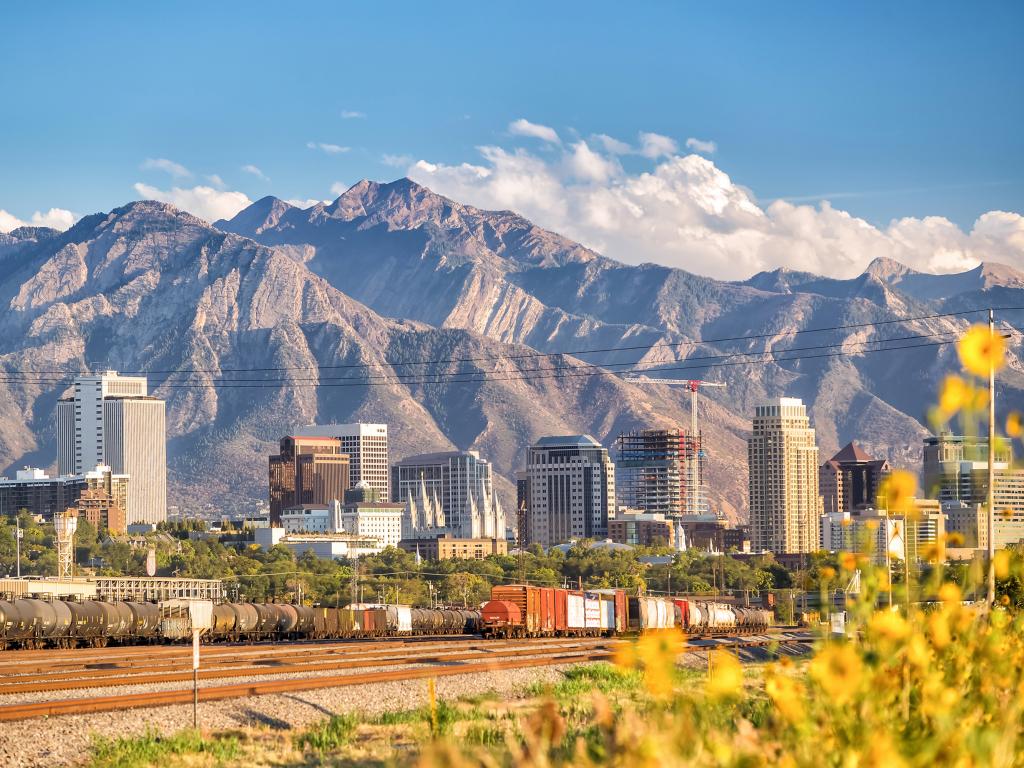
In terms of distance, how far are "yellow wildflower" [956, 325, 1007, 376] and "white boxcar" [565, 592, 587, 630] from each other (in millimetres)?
83672

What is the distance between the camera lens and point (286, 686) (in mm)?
37594

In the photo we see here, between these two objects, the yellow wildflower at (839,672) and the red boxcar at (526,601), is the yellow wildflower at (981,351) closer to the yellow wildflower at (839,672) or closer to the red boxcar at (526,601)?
the yellow wildflower at (839,672)

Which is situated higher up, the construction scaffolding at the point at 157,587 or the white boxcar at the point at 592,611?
the white boxcar at the point at 592,611

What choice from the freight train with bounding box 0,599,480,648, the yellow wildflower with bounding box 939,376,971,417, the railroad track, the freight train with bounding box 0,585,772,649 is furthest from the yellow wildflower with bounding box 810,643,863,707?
the freight train with bounding box 0,599,480,648

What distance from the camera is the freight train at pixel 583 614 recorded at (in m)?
85.4

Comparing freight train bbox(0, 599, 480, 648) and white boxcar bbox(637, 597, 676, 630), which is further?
white boxcar bbox(637, 597, 676, 630)

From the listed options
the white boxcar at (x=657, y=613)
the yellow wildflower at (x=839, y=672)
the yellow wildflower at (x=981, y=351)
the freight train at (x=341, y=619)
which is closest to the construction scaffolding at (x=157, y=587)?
the freight train at (x=341, y=619)

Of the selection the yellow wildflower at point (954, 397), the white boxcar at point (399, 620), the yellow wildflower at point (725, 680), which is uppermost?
the yellow wildflower at point (954, 397)

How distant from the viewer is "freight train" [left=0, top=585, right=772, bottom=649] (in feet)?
227

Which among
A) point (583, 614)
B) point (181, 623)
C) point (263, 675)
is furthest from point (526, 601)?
point (263, 675)

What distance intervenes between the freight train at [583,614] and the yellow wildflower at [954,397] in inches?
2602

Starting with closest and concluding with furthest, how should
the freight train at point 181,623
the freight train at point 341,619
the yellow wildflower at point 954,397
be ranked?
the yellow wildflower at point 954,397, the freight train at point 181,623, the freight train at point 341,619

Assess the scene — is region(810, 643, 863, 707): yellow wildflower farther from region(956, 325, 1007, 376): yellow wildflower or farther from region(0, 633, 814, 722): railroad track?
region(0, 633, 814, 722): railroad track

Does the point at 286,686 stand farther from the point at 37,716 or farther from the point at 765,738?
the point at 765,738
